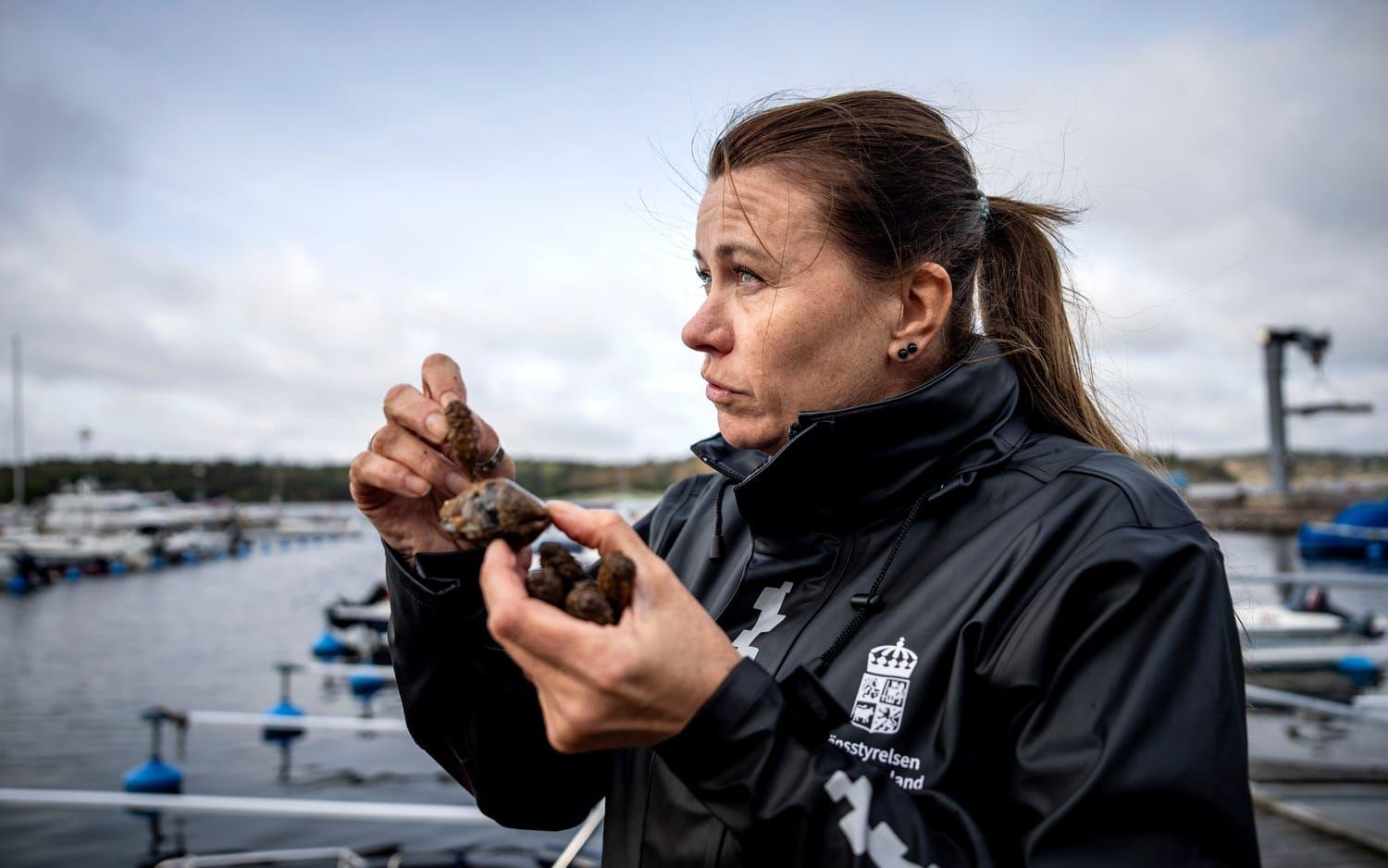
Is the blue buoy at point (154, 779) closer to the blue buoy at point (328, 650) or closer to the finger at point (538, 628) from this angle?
the blue buoy at point (328, 650)

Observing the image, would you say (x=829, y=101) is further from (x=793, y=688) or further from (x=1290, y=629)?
(x=1290, y=629)

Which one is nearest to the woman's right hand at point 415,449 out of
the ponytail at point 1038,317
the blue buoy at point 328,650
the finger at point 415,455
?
the finger at point 415,455

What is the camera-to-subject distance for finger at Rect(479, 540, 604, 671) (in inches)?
48.2

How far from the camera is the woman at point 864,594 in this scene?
1.25 m

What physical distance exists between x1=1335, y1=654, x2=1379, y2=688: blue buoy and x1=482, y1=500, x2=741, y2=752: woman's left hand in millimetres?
14047

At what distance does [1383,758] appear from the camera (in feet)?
35.9

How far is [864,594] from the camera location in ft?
5.52

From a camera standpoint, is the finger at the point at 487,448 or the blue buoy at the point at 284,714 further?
the blue buoy at the point at 284,714

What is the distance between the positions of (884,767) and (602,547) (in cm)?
63

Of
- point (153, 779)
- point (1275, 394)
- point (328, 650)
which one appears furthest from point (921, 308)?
point (1275, 394)

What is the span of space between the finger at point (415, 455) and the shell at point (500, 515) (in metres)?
0.13

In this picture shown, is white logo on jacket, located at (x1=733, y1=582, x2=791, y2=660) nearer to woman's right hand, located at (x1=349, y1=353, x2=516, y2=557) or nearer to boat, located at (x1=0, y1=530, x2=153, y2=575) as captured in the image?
woman's right hand, located at (x1=349, y1=353, x2=516, y2=557)

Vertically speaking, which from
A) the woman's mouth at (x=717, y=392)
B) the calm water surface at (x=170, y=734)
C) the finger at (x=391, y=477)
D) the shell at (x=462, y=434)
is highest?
the woman's mouth at (x=717, y=392)

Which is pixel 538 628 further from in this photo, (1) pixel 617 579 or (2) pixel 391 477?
(2) pixel 391 477
